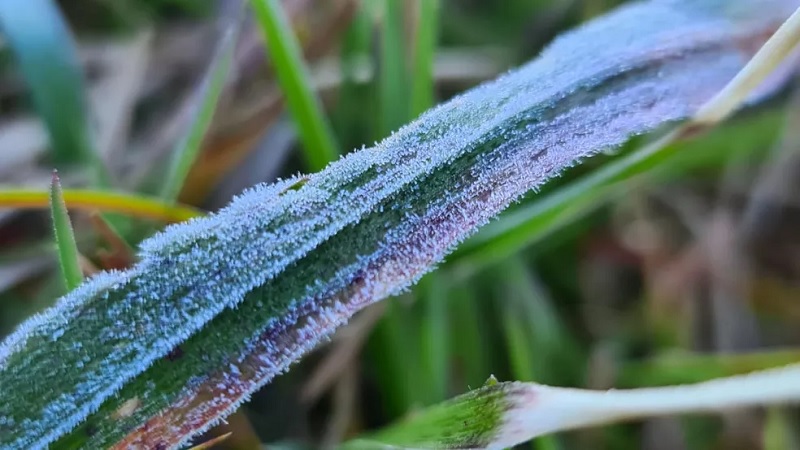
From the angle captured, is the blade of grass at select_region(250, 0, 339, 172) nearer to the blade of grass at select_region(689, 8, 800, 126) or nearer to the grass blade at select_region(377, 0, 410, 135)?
the grass blade at select_region(377, 0, 410, 135)

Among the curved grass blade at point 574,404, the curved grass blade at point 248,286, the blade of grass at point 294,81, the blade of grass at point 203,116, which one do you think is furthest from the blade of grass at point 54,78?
the curved grass blade at point 574,404

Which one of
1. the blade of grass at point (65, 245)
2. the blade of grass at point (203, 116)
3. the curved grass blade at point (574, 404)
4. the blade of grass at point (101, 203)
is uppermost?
the blade of grass at point (203, 116)

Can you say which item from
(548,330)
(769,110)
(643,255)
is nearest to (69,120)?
(548,330)

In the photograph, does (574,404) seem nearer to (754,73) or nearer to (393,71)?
(754,73)

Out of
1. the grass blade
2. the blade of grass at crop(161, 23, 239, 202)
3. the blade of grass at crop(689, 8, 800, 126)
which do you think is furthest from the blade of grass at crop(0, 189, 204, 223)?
the blade of grass at crop(689, 8, 800, 126)

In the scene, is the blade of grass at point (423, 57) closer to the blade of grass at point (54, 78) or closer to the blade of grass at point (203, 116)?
the blade of grass at point (203, 116)

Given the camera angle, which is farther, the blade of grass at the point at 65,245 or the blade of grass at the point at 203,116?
the blade of grass at the point at 203,116

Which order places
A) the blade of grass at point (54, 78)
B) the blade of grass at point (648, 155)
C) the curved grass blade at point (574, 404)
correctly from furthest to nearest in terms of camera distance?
the blade of grass at point (54, 78), the blade of grass at point (648, 155), the curved grass blade at point (574, 404)
